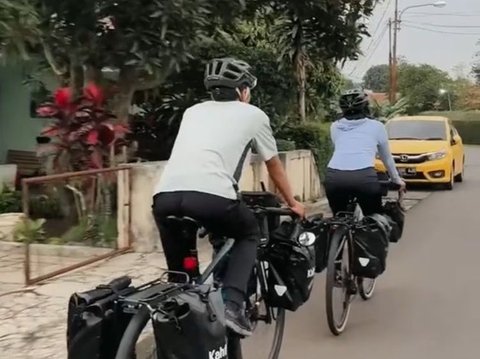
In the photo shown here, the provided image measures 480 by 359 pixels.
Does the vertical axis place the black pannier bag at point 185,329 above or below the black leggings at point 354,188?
below

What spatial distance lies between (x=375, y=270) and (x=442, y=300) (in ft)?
4.28

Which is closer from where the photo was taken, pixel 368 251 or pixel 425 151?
pixel 368 251

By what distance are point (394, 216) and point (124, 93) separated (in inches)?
204

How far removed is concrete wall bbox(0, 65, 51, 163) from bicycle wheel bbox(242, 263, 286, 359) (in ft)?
41.3

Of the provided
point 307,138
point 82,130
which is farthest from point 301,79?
point 82,130

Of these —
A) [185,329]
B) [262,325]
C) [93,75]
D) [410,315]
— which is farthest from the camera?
[93,75]

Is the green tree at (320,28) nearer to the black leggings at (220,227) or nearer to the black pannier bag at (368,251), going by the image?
the black pannier bag at (368,251)

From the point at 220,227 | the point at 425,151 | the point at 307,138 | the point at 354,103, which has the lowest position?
the point at 425,151

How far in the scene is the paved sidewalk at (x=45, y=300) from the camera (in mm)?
5816

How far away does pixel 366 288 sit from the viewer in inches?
296

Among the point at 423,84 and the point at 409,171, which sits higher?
the point at 423,84

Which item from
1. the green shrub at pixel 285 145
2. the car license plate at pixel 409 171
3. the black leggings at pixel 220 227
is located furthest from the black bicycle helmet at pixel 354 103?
the car license plate at pixel 409 171

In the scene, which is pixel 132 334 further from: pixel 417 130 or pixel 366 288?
pixel 417 130

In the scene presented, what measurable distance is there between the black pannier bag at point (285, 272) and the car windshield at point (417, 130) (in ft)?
47.5
